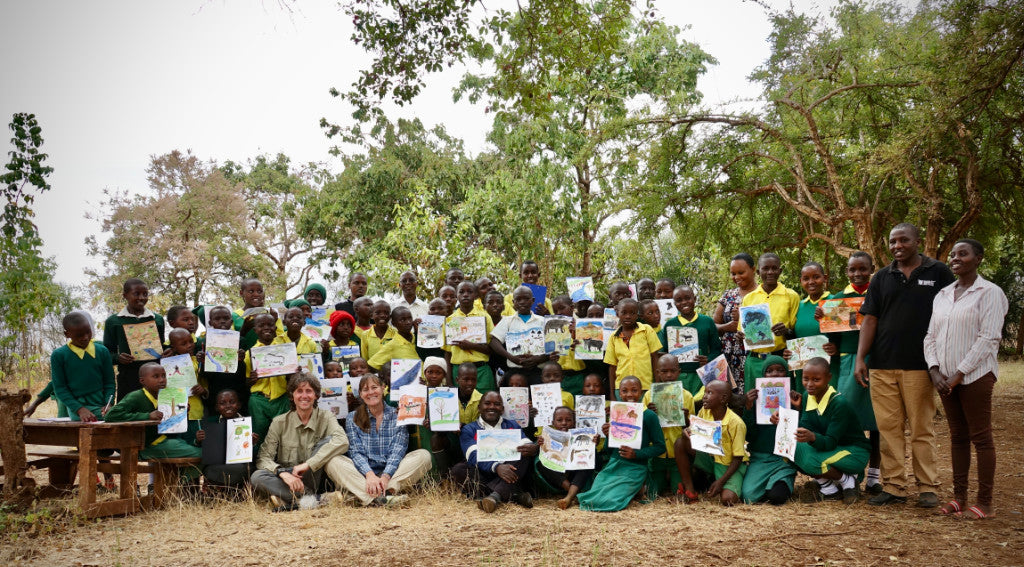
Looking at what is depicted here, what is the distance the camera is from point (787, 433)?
230 inches

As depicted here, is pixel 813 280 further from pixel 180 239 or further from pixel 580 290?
pixel 180 239

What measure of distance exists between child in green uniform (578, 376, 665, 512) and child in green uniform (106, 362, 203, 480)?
12.1 ft

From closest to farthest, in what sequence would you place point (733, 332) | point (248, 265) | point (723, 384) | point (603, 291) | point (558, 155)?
point (723, 384), point (733, 332), point (558, 155), point (603, 291), point (248, 265)

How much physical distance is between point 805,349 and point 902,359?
2.72 feet

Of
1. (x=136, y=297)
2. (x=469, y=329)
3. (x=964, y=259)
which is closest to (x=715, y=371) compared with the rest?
(x=964, y=259)

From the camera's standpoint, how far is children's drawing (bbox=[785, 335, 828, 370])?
6238 mm

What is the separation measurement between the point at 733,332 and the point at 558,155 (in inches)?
356

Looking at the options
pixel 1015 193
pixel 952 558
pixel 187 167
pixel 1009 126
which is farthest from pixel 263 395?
pixel 187 167

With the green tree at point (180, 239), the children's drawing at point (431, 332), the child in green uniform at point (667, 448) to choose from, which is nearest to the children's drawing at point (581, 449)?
the child in green uniform at point (667, 448)

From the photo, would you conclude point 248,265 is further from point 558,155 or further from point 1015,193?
point 1015,193

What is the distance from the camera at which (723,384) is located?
607 cm

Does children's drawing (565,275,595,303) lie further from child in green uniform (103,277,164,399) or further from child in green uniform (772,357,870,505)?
child in green uniform (103,277,164,399)

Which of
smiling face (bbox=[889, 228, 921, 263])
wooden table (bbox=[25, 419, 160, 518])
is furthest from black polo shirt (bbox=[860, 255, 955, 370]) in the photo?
wooden table (bbox=[25, 419, 160, 518])

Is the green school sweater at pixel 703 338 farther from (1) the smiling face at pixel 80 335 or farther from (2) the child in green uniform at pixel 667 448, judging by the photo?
(1) the smiling face at pixel 80 335
